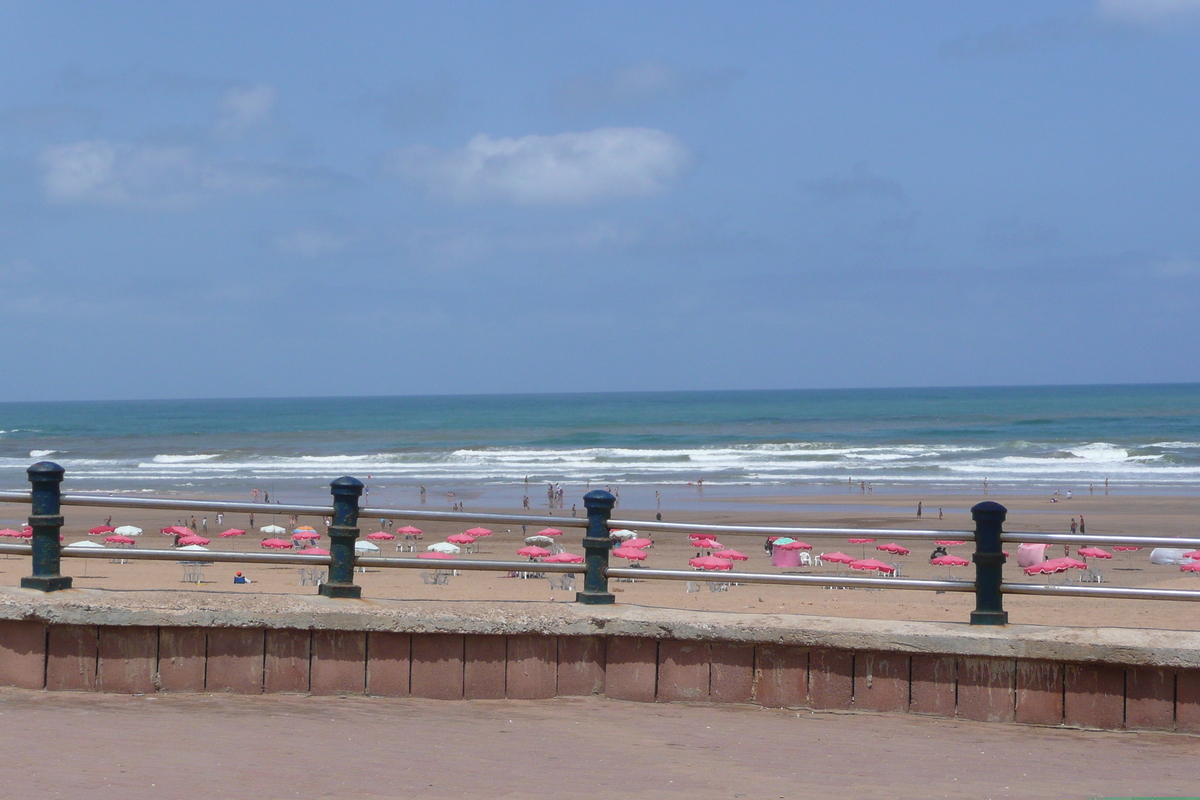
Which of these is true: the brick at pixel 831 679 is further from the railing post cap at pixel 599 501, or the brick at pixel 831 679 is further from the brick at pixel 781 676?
the railing post cap at pixel 599 501

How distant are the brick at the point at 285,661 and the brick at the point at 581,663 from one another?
133 cm

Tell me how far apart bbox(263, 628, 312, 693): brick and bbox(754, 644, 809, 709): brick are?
2359mm

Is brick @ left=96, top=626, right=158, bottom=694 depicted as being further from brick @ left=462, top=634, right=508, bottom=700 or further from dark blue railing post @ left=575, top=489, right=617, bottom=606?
dark blue railing post @ left=575, top=489, right=617, bottom=606

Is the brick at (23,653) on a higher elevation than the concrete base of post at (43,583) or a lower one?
lower

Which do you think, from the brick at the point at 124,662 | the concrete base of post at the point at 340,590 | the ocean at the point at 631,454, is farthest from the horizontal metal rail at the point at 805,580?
the ocean at the point at 631,454

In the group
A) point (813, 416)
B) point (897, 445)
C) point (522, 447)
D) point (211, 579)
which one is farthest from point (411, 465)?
point (813, 416)

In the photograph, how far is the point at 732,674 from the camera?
589cm

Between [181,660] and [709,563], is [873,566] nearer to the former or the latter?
[709,563]

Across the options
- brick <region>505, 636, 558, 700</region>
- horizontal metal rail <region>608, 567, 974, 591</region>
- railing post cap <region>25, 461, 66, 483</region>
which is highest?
railing post cap <region>25, 461, 66, 483</region>

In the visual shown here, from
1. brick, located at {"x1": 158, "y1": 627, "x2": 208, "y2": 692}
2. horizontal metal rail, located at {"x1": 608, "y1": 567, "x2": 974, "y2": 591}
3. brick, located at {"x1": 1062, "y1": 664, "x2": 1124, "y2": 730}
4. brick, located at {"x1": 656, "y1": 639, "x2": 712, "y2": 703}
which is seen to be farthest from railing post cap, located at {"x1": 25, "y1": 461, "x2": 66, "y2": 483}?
brick, located at {"x1": 1062, "y1": 664, "x2": 1124, "y2": 730}

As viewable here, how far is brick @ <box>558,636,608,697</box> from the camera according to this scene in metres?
5.97

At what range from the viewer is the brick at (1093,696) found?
5578 mm

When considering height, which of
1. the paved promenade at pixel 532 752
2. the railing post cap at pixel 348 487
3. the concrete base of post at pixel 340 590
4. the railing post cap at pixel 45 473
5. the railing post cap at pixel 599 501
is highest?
the railing post cap at pixel 45 473

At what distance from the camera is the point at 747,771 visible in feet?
15.7
